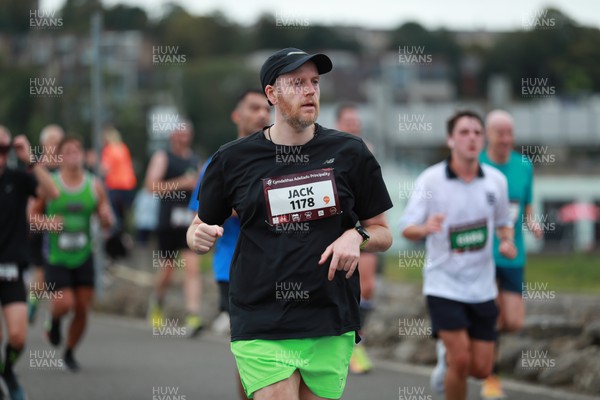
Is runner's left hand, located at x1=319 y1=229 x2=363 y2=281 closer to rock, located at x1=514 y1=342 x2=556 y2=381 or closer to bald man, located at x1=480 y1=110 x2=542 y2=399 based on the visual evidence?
bald man, located at x1=480 y1=110 x2=542 y2=399

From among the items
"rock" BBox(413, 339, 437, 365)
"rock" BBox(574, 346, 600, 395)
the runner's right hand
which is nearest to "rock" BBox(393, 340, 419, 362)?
"rock" BBox(413, 339, 437, 365)

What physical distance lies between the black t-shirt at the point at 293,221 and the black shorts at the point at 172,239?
31.5ft

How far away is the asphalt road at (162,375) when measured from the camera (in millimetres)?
10068

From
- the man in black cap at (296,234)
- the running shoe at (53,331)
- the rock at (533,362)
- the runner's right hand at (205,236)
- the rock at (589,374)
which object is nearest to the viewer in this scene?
the man in black cap at (296,234)

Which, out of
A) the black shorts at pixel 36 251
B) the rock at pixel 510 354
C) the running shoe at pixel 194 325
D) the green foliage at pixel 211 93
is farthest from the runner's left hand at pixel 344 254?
the green foliage at pixel 211 93

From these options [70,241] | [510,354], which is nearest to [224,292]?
[70,241]

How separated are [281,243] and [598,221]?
47.0 metres

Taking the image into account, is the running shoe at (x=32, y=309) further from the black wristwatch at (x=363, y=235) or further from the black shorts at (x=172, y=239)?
the black wristwatch at (x=363, y=235)

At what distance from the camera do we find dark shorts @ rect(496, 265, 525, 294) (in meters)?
9.81

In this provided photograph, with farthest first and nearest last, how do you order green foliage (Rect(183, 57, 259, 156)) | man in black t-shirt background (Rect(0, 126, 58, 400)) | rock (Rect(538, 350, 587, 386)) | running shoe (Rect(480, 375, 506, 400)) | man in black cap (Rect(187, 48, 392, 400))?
green foliage (Rect(183, 57, 259, 156)) → rock (Rect(538, 350, 587, 386)) → running shoe (Rect(480, 375, 506, 400)) → man in black t-shirt background (Rect(0, 126, 58, 400)) → man in black cap (Rect(187, 48, 392, 400))

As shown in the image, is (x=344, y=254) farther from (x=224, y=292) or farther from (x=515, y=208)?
(x=515, y=208)

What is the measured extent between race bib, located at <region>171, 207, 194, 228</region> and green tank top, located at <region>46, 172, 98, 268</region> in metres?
3.77

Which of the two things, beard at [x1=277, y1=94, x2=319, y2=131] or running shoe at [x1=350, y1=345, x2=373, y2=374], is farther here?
running shoe at [x1=350, y1=345, x2=373, y2=374]

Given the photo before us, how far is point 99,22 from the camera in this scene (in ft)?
64.2
